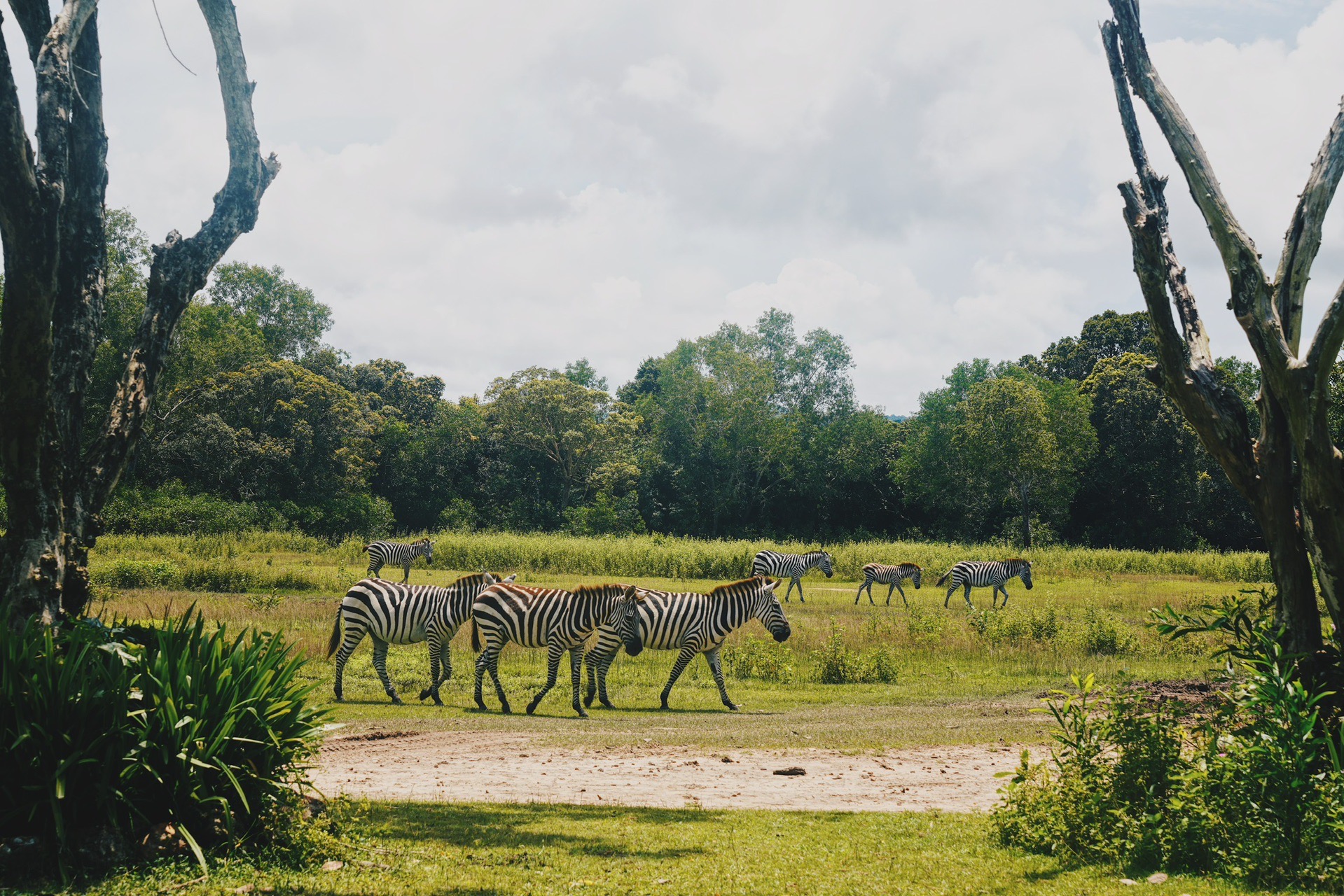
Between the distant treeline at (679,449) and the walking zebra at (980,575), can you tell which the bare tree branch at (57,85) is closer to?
the walking zebra at (980,575)

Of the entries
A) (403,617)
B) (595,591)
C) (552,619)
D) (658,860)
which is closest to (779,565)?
(595,591)

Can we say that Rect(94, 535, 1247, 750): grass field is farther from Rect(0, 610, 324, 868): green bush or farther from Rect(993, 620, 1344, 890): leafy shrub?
Rect(993, 620, 1344, 890): leafy shrub

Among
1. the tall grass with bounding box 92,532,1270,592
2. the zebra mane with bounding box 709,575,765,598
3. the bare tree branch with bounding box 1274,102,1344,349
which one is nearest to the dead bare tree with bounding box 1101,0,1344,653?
the bare tree branch with bounding box 1274,102,1344,349

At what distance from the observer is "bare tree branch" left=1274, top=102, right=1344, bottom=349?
6945 millimetres

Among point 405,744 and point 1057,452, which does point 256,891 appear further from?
point 1057,452

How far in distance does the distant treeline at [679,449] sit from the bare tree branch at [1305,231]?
144 ft

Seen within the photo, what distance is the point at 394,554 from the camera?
106ft

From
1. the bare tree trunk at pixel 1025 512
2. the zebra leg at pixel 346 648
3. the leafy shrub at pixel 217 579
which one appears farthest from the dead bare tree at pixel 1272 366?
the bare tree trunk at pixel 1025 512

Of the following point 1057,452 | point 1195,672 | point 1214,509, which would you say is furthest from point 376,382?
point 1195,672

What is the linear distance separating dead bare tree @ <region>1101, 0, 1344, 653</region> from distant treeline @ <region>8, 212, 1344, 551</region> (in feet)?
142

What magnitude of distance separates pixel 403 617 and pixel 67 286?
9058 mm

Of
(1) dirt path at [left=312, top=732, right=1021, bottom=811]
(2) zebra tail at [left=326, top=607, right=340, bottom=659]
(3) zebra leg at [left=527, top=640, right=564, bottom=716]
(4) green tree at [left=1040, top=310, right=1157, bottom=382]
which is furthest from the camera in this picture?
(4) green tree at [left=1040, top=310, right=1157, bottom=382]

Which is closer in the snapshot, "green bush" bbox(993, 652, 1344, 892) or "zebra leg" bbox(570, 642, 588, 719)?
"green bush" bbox(993, 652, 1344, 892)

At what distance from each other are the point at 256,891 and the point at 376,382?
63.5 m
